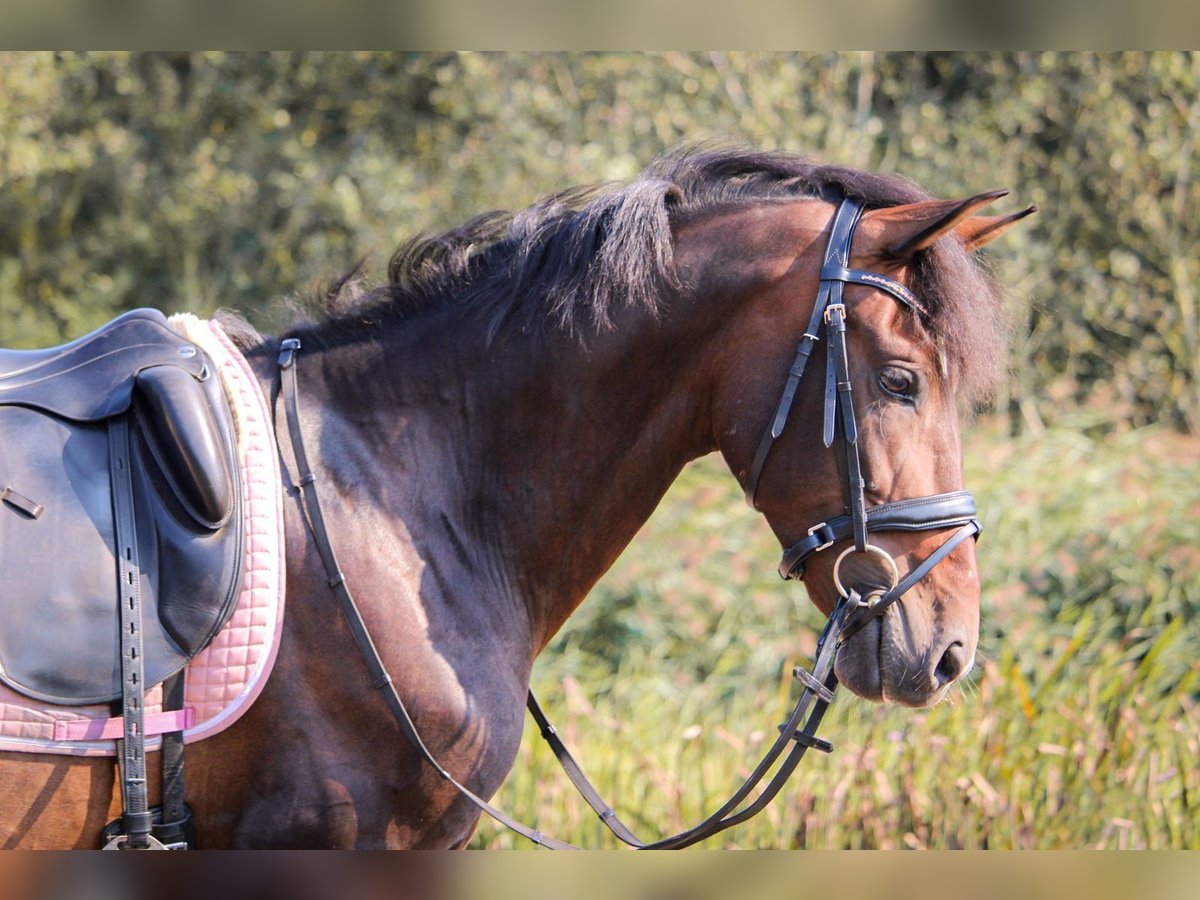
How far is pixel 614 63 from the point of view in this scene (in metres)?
7.33

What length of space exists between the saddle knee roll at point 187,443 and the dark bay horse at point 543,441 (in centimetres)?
17

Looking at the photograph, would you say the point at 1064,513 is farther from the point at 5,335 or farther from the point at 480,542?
the point at 5,335

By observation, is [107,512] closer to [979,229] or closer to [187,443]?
[187,443]

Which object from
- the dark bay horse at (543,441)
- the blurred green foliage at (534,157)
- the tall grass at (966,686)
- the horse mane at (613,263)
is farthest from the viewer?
the blurred green foliage at (534,157)

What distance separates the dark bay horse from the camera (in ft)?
6.44

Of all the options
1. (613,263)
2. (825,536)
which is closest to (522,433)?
(613,263)

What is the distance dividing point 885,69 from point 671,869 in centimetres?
707

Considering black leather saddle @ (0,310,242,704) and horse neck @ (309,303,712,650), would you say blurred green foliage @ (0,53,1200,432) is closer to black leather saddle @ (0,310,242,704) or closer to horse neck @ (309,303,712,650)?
horse neck @ (309,303,712,650)

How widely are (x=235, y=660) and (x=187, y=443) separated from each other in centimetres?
39

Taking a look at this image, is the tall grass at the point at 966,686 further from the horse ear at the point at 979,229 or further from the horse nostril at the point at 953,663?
the horse ear at the point at 979,229

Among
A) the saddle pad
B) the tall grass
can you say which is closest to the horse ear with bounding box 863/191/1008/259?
the saddle pad

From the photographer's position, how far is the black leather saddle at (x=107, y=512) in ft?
5.92

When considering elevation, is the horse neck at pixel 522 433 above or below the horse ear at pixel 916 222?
below

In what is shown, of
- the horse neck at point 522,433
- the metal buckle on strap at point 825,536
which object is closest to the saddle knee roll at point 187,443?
the horse neck at point 522,433
